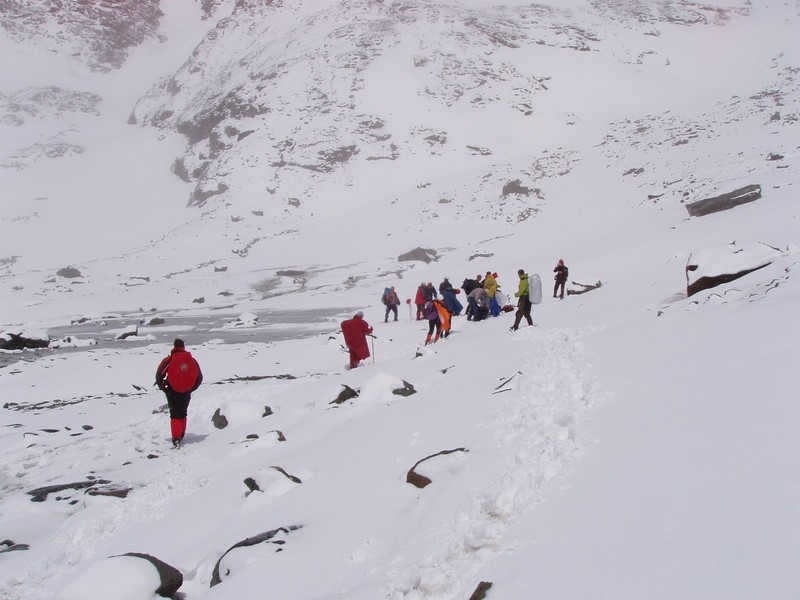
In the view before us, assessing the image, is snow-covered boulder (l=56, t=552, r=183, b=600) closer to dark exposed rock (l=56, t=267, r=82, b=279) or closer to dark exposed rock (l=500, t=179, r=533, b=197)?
dark exposed rock (l=500, t=179, r=533, b=197)

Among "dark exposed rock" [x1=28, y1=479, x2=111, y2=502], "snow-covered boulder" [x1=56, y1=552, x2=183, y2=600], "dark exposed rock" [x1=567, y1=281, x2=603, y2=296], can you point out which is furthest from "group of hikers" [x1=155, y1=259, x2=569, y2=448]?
"snow-covered boulder" [x1=56, y1=552, x2=183, y2=600]

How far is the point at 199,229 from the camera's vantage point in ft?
193

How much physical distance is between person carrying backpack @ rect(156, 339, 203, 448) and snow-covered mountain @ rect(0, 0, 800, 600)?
0.34 meters

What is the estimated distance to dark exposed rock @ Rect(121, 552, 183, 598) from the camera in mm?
3229

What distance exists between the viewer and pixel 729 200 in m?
24.2

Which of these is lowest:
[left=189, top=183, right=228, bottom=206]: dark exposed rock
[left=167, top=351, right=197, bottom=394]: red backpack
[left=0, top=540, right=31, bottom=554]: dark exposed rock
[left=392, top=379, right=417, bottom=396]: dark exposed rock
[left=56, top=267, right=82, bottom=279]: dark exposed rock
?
Answer: [left=392, top=379, right=417, bottom=396]: dark exposed rock

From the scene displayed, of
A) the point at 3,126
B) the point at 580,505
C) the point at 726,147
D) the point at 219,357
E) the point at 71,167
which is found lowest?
the point at 219,357

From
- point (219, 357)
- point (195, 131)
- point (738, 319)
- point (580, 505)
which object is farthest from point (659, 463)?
point (195, 131)

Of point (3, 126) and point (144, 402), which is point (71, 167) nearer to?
point (3, 126)

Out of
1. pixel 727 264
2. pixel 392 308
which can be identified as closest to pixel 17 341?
pixel 392 308

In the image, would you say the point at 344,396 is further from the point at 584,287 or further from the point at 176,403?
the point at 584,287

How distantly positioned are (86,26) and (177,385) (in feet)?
594

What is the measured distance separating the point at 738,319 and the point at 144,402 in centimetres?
1061

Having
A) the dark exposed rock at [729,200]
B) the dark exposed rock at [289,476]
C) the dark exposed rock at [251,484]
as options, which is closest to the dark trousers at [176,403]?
the dark exposed rock at [251,484]
